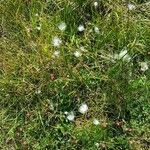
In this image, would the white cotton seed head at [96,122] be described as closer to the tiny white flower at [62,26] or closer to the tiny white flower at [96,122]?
the tiny white flower at [96,122]

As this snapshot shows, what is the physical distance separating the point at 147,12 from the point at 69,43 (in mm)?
673

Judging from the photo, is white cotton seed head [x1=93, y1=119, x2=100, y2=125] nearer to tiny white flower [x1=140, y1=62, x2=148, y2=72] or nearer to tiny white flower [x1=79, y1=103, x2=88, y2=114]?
tiny white flower [x1=79, y1=103, x2=88, y2=114]

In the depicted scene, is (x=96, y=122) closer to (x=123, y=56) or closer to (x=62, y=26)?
(x=123, y=56)

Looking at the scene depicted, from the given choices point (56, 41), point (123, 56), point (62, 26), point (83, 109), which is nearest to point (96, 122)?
point (83, 109)

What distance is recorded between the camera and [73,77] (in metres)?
3.73

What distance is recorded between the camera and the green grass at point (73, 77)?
11.8 feet

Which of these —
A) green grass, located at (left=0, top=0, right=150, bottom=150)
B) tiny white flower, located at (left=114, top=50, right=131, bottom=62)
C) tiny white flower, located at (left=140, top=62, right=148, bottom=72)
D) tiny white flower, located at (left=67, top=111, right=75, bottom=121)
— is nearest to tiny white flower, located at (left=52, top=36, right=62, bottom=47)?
green grass, located at (left=0, top=0, right=150, bottom=150)

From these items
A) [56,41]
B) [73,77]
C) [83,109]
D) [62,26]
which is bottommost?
[83,109]

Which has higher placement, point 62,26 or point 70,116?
point 62,26

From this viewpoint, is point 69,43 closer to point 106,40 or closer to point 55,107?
point 106,40

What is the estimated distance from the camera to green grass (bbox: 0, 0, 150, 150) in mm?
3600

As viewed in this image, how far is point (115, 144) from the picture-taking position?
140 inches

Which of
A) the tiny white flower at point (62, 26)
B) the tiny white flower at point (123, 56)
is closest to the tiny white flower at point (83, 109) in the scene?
the tiny white flower at point (123, 56)

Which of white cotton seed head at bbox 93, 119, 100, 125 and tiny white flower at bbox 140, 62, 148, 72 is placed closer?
white cotton seed head at bbox 93, 119, 100, 125
